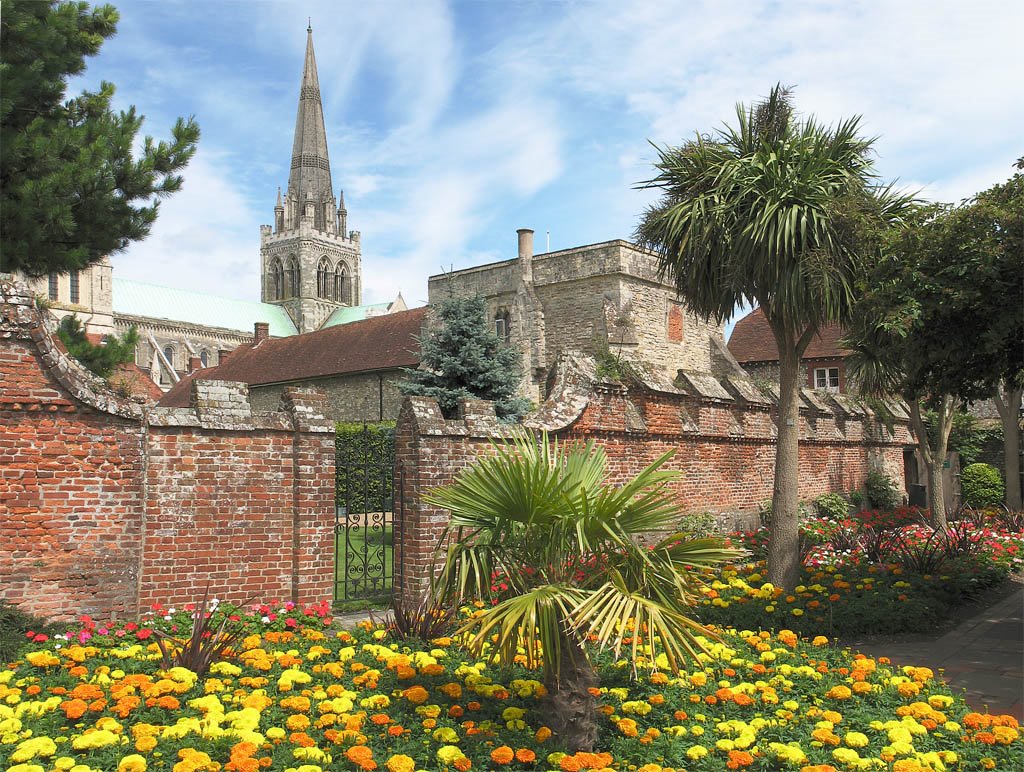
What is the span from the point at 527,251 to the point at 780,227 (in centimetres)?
2655

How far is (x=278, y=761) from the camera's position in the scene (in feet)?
14.9

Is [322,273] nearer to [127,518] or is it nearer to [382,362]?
[382,362]

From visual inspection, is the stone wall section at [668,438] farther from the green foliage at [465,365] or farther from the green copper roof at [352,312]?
the green copper roof at [352,312]

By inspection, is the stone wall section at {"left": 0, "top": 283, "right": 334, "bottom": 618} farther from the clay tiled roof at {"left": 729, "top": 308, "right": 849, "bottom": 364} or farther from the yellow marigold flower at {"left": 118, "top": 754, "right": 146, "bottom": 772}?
the clay tiled roof at {"left": 729, "top": 308, "right": 849, "bottom": 364}

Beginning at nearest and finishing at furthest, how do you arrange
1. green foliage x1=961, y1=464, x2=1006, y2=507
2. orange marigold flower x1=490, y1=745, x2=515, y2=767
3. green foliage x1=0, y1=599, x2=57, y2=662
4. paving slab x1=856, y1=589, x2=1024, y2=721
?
orange marigold flower x1=490, y1=745, x2=515, y2=767 < green foliage x1=0, y1=599, x2=57, y2=662 < paving slab x1=856, y1=589, x2=1024, y2=721 < green foliage x1=961, y1=464, x2=1006, y2=507

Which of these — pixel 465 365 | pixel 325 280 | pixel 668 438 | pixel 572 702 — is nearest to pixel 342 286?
pixel 325 280

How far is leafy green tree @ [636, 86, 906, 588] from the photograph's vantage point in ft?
30.7

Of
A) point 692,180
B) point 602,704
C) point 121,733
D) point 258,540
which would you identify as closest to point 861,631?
point 602,704

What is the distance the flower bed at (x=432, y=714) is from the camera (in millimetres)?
4586

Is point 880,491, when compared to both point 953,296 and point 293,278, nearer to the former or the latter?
point 953,296

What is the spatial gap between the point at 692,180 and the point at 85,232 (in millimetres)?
8014

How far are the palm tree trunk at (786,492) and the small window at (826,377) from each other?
28696 mm

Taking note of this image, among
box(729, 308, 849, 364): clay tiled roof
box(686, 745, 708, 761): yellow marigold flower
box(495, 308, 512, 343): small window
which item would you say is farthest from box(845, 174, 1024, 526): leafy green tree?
box(729, 308, 849, 364): clay tiled roof

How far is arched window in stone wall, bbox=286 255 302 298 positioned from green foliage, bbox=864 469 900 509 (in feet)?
250
